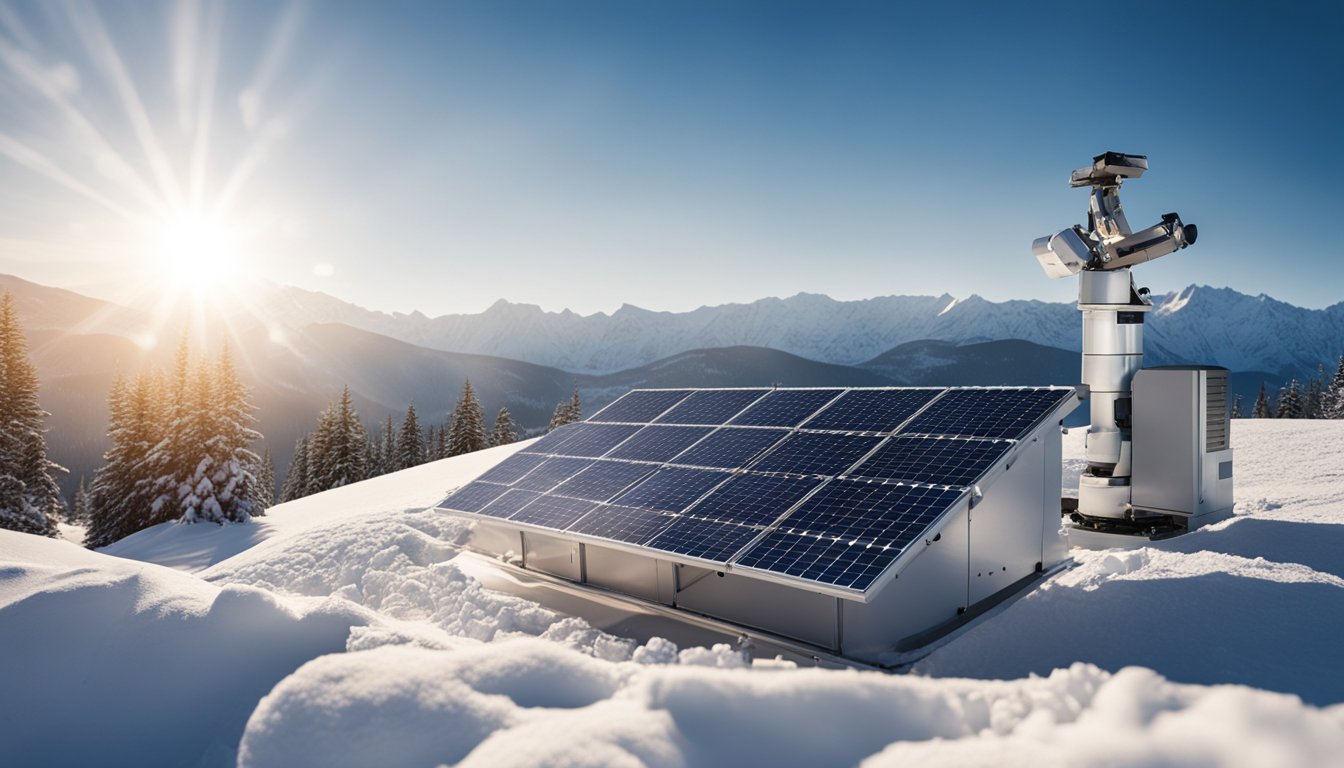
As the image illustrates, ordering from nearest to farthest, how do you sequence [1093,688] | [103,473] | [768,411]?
[1093,688]
[768,411]
[103,473]

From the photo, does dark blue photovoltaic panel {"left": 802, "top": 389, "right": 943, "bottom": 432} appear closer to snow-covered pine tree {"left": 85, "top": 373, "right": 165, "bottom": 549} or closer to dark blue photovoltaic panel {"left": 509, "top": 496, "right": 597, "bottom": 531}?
dark blue photovoltaic panel {"left": 509, "top": 496, "right": 597, "bottom": 531}

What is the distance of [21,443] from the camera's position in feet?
105

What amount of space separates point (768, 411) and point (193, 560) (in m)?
21.3

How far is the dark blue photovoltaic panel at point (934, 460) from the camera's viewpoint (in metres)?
8.95

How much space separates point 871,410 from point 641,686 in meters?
7.79

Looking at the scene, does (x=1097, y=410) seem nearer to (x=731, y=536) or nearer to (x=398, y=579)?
(x=731, y=536)

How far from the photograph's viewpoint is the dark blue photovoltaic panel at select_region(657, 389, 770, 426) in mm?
13945

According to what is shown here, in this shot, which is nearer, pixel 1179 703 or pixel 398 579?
pixel 1179 703

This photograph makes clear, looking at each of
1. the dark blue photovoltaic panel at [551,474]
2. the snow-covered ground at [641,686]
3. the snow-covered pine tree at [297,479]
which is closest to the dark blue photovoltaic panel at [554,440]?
the dark blue photovoltaic panel at [551,474]

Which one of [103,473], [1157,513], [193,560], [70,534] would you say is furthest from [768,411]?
[70,534]

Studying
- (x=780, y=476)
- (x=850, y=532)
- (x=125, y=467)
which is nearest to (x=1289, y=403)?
(x=780, y=476)

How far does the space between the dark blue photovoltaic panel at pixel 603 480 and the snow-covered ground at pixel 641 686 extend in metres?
3.27

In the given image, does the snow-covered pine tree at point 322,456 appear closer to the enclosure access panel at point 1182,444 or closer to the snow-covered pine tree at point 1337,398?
the enclosure access panel at point 1182,444

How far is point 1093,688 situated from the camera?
16.9 feet
